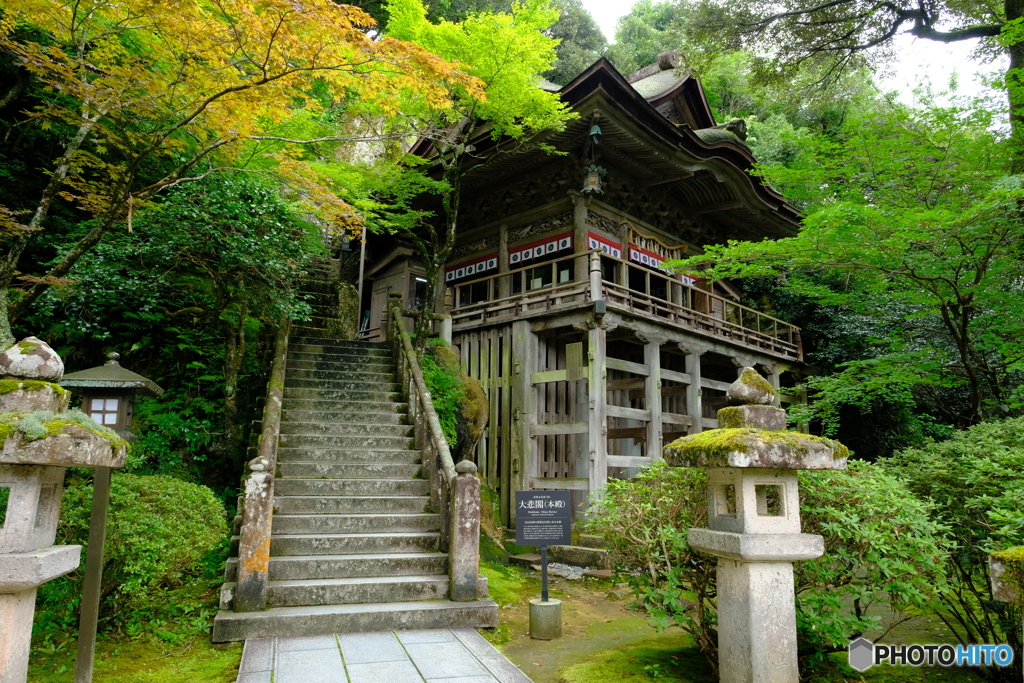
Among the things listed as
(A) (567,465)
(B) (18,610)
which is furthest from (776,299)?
(B) (18,610)

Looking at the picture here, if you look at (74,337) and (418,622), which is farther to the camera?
(74,337)

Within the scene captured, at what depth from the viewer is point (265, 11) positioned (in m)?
5.84

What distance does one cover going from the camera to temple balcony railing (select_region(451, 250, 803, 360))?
38.9 ft

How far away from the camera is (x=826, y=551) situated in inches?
183

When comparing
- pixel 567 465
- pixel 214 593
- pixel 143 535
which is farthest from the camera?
pixel 567 465

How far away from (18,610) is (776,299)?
2032cm

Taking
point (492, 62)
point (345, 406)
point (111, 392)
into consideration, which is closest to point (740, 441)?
point (111, 392)

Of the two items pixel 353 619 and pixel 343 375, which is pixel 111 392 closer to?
pixel 353 619

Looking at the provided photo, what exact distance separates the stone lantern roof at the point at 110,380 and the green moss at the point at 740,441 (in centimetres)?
550

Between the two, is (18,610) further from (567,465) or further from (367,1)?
(367,1)

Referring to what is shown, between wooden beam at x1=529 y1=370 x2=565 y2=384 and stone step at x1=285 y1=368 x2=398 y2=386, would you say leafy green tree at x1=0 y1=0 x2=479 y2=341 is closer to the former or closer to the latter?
stone step at x1=285 y1=368 x2=398 y2=386

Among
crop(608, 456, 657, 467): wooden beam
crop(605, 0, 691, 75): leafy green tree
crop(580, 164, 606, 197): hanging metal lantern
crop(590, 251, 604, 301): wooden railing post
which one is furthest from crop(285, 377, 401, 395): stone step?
crop(605, 0, 691, 75): leafy green tree

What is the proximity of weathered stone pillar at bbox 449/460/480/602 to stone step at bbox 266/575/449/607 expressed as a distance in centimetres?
19

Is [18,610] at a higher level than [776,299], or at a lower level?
lower
